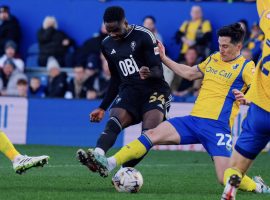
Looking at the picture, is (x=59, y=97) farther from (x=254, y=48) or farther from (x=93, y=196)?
(x=93, y=196)

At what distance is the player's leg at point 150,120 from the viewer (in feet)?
36.0

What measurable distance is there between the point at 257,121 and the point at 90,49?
1249 cm

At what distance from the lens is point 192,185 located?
11320 mm

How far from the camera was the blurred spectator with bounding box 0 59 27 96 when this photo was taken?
20.3 m

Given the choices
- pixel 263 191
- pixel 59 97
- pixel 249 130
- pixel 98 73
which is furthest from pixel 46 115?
pixel 249 130

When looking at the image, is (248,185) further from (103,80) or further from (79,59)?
(79,59)

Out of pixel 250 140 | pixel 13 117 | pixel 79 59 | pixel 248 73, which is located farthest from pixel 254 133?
pixel 79 59

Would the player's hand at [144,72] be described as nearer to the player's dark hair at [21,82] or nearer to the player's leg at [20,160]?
the player's leg at [20,160]

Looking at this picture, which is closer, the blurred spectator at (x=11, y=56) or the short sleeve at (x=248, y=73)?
the short sleeve at (x=248, y=73)

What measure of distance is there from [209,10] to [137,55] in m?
9.71

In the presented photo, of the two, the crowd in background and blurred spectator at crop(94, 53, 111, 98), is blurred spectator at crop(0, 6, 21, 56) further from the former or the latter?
blurred spectator at crop(94, 53, 111, 98)

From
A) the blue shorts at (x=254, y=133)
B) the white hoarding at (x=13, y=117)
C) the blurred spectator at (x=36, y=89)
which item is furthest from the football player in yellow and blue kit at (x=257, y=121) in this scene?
the blurred spectator at (x=36, y=89)

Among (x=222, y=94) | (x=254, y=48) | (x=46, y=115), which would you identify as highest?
(x=222, y=94)

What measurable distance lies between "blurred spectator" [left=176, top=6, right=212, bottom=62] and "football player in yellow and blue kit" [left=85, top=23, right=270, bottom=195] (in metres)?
9.11
